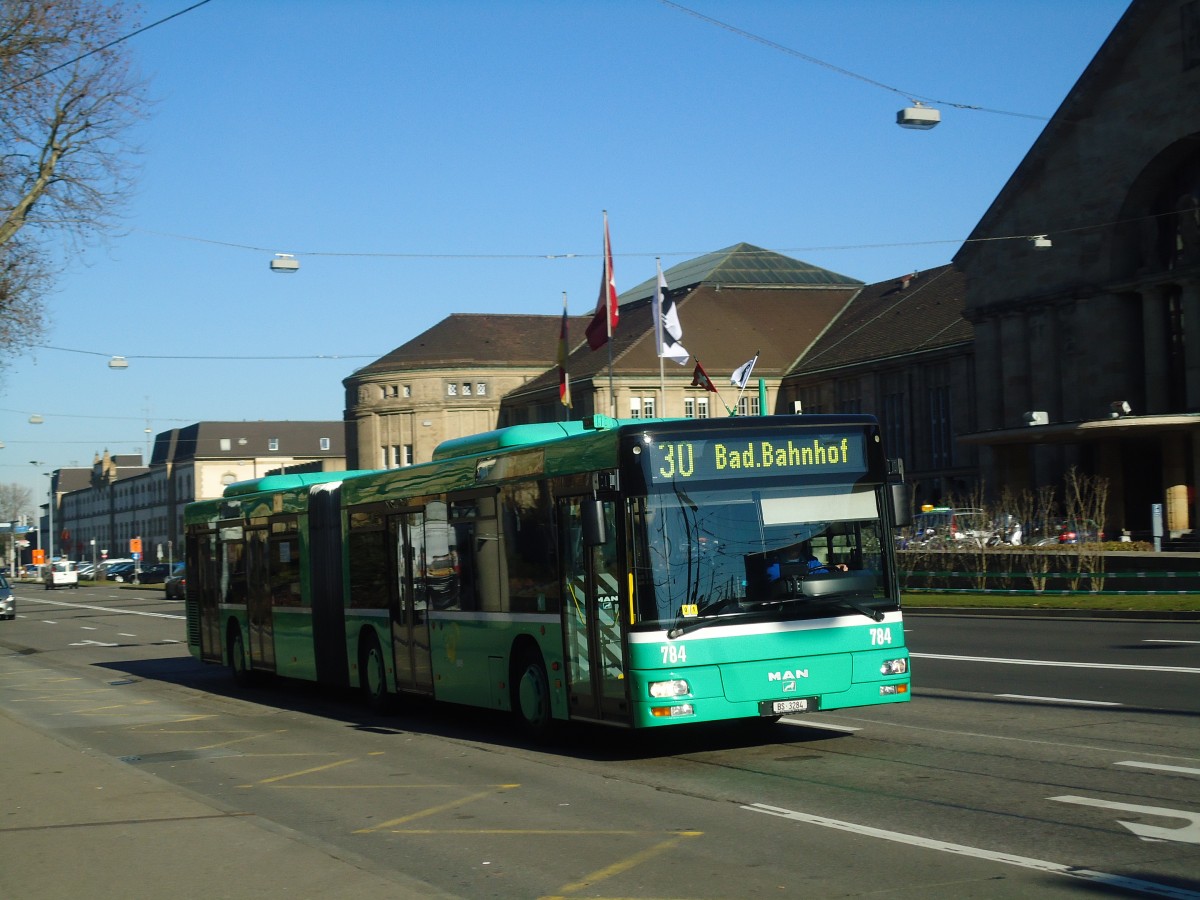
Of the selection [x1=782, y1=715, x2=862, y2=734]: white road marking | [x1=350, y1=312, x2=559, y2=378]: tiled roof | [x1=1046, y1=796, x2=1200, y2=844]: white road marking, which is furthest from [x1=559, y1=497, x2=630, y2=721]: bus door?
[x1=350, y1=312, x2=559, y2=378]: tiled roof

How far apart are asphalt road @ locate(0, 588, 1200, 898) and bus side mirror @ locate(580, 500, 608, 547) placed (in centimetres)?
184

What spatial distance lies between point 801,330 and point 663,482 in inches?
3591

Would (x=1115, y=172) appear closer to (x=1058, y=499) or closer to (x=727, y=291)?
(x=1058, y=499)

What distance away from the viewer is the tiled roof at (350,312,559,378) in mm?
122812

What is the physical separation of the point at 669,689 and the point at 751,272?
96.3 metres

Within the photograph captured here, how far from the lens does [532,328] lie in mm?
127938

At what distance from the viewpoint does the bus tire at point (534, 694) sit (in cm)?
1359

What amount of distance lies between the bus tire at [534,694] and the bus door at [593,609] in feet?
2.41

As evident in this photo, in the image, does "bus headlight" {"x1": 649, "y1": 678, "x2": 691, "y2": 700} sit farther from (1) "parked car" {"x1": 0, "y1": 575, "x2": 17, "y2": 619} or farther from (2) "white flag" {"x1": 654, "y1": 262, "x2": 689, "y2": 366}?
(1) "parked car" {"x1": 0, "y1": 575, "x2": 17, "y2": 619}

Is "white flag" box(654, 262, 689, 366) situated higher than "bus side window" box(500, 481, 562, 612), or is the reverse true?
"white flag" box(654, 262, 689, 366)

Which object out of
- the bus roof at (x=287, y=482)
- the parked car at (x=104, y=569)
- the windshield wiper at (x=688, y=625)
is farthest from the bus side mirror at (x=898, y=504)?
the parked car at (x=104, y=569)

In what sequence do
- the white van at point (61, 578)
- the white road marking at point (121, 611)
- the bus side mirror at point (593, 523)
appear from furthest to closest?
the white van at point (61, 578), the white road marking at point (121, 611), the bus side mirror at point (593, 523)

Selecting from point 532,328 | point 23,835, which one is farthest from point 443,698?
point 532,328

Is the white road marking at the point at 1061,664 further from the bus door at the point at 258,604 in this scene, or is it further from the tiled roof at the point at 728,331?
the tiled roof at the point at 728,331
